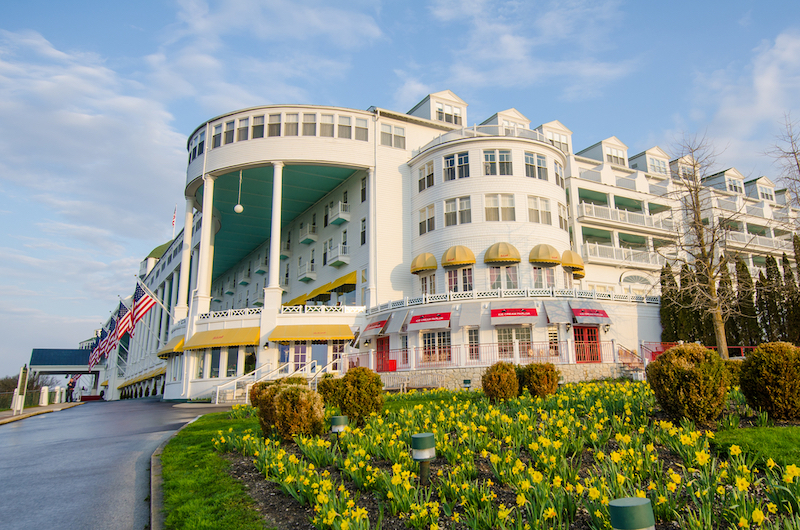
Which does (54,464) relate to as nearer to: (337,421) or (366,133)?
(337,421)

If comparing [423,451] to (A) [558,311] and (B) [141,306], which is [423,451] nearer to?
(A) [558,311]

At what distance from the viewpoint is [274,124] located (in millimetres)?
33250

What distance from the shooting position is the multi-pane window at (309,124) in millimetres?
33062

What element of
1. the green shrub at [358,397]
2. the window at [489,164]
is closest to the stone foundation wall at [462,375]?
the green shrub at [358,397]

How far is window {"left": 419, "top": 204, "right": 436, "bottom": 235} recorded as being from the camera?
31967 mm

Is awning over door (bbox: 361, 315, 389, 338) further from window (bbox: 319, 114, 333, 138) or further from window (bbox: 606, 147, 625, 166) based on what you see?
window (bbox: 606, 147, 625, 166)

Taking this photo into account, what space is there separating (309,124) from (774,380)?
29656mm

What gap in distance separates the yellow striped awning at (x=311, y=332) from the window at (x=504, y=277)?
342 inches

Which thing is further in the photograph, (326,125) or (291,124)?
(326,125)

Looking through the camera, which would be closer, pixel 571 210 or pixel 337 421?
pixel 337 421

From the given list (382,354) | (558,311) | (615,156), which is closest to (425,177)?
(382,354)

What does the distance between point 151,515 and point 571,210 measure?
33466 millimetres

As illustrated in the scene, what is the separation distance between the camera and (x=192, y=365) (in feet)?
102

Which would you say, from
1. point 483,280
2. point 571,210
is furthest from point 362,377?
point 571,210
